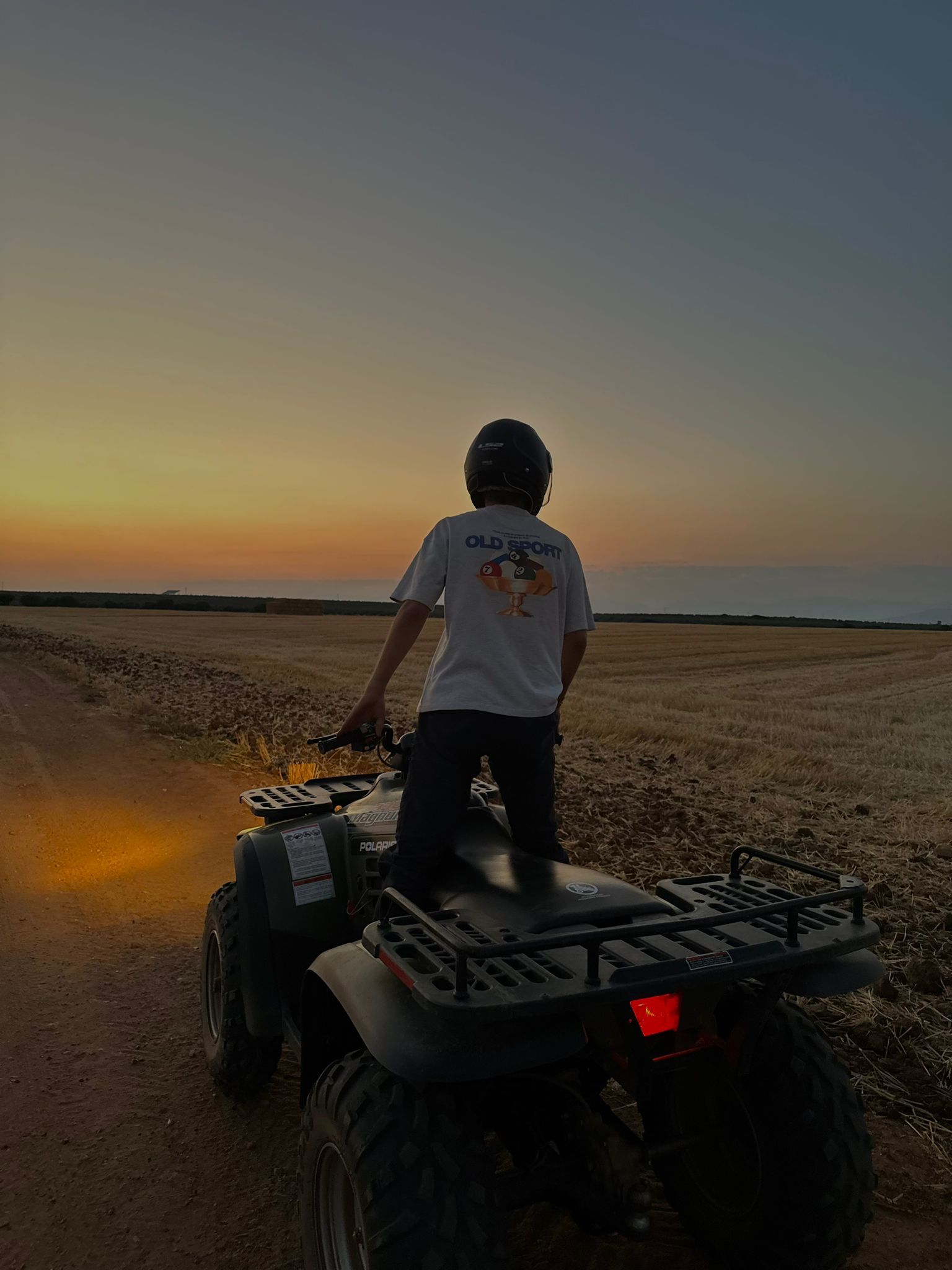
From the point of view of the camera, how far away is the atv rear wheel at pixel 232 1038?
133 inches

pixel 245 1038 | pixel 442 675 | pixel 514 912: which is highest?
pixel 442 675

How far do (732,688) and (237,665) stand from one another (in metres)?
11.7

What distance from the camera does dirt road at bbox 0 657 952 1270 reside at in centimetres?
266

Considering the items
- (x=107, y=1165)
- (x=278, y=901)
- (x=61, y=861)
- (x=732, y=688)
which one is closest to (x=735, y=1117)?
(x=278, y=901)

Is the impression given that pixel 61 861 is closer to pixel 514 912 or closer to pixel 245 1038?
pixel 245 1038

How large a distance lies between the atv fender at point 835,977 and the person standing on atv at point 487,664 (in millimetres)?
891

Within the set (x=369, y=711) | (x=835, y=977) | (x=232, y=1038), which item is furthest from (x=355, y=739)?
(x=835, y=977)

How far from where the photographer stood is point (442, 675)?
2707 millimetres

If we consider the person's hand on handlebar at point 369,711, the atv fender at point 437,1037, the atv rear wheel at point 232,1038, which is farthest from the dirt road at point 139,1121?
the person's hand on handlebar at point 369,711

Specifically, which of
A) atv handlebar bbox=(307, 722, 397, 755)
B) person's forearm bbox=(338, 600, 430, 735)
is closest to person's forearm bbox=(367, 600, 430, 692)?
person's forearm bbox=(338, 600, 430, 735)

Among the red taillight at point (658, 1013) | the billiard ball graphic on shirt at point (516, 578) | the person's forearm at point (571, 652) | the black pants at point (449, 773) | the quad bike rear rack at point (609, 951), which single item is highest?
the billiard ball graphic on shirt at point (516, 578)

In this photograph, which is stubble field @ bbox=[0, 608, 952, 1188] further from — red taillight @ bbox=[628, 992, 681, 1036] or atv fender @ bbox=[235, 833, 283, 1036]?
atv fender @ bbox=[235, 833, 283, 1036]

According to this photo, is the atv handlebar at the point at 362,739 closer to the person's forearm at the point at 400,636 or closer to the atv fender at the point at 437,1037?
Answer: the person's forearm at the point at 400,636

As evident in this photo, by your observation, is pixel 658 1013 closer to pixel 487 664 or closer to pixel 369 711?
pixel 487 664
